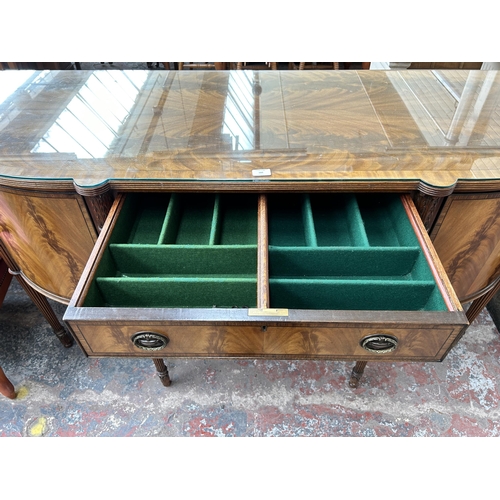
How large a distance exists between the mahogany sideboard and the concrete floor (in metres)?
0.10

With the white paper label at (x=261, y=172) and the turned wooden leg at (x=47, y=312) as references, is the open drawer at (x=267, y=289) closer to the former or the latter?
the white paper label at (x=261, y=172)

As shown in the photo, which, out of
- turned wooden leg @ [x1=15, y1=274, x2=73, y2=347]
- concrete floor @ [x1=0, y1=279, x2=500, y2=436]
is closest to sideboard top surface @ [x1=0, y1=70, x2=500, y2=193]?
turned wooden leg @ [x1=15, y1=274, x2=73, y2=347]

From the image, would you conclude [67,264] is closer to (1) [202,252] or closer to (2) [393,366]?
(1) [202,252]

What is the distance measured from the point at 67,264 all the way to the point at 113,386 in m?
0.42

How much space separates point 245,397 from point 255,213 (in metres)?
0.56

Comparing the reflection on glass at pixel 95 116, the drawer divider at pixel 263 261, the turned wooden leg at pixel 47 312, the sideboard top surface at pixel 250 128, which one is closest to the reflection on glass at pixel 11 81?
the sideboard top surface at pixel 250 128

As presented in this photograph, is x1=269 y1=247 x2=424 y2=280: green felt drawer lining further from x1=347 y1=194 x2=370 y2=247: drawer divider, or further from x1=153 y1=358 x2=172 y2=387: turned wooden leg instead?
x1=153 y1=358 x2=172 y2=387: turned wooden leg

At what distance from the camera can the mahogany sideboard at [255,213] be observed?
2.24 feet

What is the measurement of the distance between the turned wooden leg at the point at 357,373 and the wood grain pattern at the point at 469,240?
1.13 feet

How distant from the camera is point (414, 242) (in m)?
0.82

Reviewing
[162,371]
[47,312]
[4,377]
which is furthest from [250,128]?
[4,377]

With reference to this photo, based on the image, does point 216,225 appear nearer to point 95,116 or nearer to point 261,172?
point 261,172

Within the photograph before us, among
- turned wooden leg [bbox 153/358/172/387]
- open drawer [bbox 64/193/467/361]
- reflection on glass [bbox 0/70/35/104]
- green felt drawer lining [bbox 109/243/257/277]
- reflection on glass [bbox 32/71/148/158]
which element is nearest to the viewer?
open drawer [bbox 64/193/467/361]

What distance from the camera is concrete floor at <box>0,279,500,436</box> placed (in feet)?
3.50
